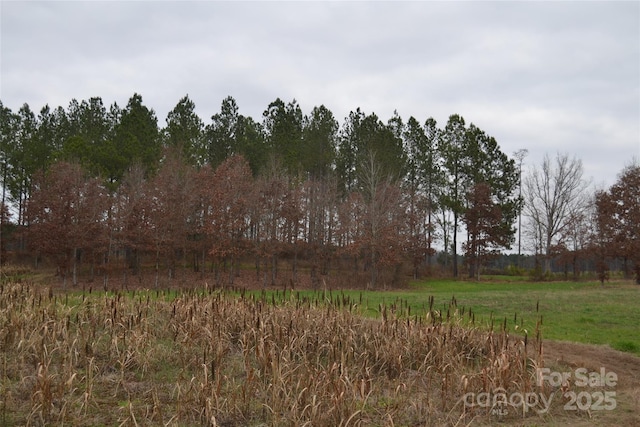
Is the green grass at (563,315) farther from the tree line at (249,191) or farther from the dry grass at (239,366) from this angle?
the tree line at (249,191)

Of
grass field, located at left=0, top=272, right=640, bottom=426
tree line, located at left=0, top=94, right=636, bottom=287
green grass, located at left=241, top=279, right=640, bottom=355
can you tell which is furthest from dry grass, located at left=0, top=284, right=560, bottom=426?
tree line, located at left=0, top=94, right=636, bottom=287

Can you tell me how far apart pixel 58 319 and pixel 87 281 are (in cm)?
2300

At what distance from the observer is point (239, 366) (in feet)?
22.4

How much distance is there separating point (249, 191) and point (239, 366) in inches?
965

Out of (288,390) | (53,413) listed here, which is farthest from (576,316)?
(53,413)

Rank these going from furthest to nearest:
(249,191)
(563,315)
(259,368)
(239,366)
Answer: (249,191), (563,315), (239,366), (259,368)

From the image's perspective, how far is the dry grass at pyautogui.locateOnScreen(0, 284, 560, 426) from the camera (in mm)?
5102

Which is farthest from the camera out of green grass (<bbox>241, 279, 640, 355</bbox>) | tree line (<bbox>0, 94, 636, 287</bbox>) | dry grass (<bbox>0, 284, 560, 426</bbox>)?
tree line (<bbox>0, 94, 636, 287</bbox>)

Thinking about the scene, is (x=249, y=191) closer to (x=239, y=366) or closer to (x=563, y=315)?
(x=563, y=315)

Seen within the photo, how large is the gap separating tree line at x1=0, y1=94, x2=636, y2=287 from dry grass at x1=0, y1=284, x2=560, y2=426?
19.6 meters

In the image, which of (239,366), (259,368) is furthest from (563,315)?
(239,366)

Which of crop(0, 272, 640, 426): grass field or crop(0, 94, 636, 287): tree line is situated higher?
crop(0, 94, 636, 287): tree line

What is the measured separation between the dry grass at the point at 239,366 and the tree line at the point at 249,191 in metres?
19.6

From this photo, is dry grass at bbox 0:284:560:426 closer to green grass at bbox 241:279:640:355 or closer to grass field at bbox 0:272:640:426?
grass field at bbox 0:272:640:426
